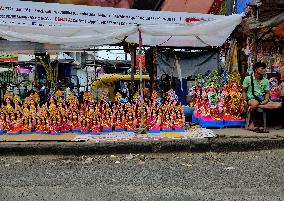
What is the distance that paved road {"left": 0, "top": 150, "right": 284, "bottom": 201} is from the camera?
4863 mm

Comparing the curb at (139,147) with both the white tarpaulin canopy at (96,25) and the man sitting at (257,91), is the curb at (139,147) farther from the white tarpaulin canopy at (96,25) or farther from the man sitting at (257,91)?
the white tarpaulin canopy at (96,25)

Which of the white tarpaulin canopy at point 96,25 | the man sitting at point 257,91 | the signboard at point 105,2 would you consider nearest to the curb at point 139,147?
the man sitting at point 257,91

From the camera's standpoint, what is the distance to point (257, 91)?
872 cm

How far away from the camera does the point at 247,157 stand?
23.4ft

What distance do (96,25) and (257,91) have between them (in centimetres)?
340

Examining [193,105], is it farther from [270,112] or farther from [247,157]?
[247,157]

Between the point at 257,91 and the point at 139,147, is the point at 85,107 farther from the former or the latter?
the point at 257,91

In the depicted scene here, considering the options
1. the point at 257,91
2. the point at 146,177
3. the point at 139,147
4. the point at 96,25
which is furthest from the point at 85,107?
the point at 146,177

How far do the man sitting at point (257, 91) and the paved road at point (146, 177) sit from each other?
1235 mm

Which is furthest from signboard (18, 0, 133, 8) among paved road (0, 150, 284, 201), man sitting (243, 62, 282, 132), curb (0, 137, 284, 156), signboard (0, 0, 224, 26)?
paved road (0, 150, 284, 201)

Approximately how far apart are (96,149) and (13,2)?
11.6 feet

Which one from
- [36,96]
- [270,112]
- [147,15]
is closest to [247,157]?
[270,112]

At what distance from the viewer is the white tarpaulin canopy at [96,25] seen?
323 inches

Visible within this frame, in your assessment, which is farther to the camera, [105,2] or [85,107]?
[105,2]
